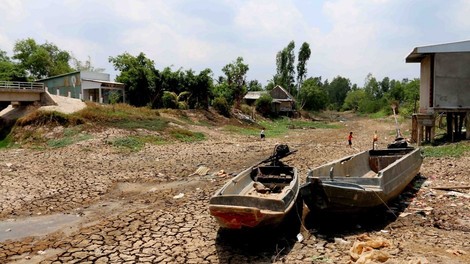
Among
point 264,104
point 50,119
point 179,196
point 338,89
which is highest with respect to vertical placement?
point 338,89

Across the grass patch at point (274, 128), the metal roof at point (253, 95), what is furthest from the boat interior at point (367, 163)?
the metal roof at point (253, 95)

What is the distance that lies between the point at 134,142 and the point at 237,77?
24.5 m

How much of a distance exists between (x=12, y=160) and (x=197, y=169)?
806cm

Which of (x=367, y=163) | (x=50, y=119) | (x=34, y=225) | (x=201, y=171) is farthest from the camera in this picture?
(x=50, y=119)

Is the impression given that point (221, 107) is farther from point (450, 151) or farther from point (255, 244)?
point (255, 244)

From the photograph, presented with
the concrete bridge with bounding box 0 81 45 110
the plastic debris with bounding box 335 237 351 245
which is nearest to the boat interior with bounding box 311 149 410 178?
the plastic debris with bounding box 335 237 351 245

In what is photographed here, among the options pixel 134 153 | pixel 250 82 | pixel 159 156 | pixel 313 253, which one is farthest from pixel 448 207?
pixel 250 82

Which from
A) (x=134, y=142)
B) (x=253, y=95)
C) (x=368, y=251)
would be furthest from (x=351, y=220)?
(x=253, y=95)

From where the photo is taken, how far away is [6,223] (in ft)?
25.9

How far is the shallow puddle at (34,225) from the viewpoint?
23.8 feet

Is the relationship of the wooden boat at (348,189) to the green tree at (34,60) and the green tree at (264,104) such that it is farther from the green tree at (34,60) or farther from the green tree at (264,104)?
the green tree at (34,60)

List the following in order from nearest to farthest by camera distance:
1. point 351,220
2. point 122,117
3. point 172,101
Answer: point 351,220 < point 122,117 < point 172,101

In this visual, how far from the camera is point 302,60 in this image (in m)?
58.0

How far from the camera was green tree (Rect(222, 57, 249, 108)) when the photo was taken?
1609 inches
